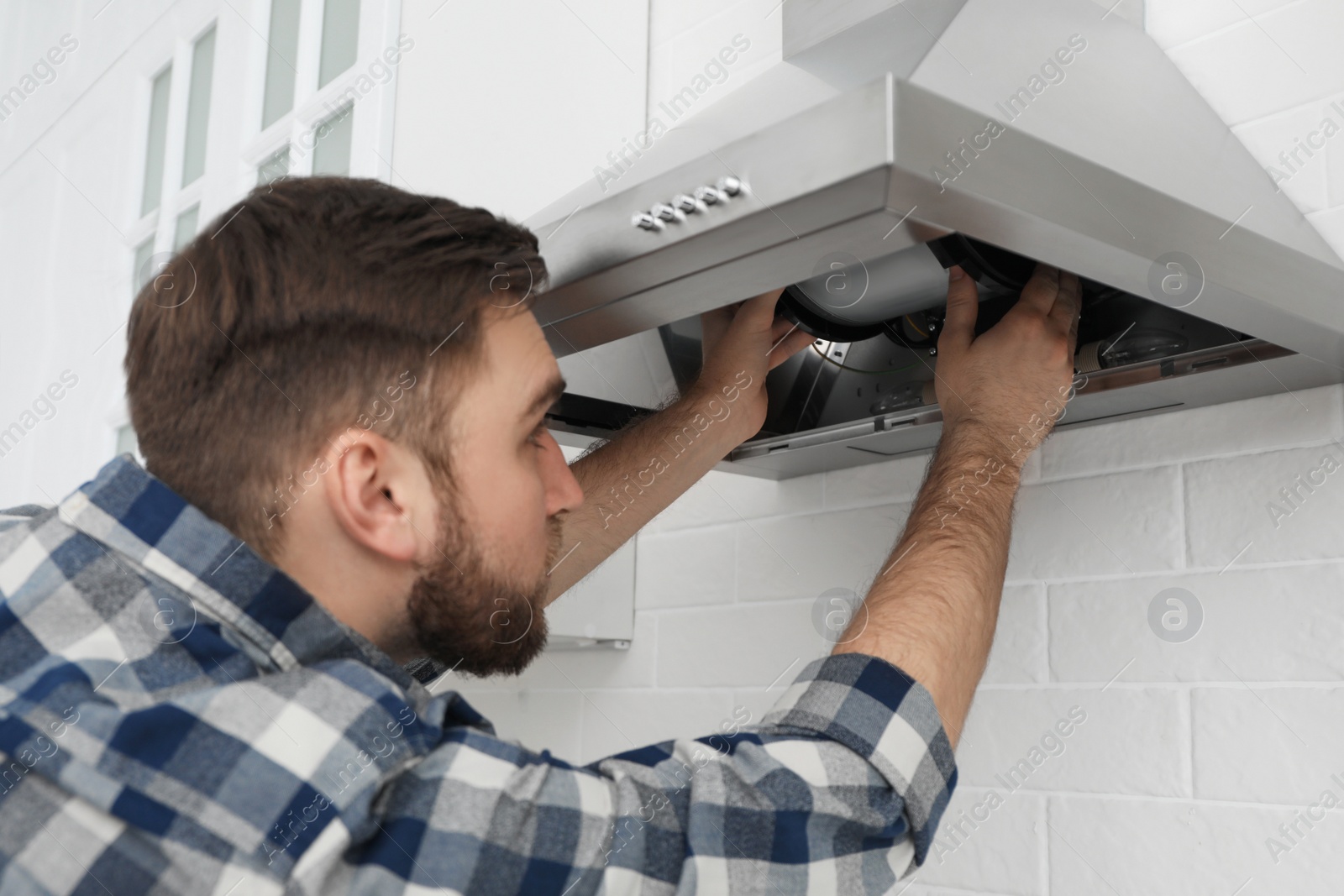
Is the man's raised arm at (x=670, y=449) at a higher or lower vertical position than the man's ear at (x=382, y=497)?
higher

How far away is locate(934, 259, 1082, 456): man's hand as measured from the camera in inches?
34.3

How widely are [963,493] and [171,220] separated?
5.76ft

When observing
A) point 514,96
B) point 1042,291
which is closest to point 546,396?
point 1042,291

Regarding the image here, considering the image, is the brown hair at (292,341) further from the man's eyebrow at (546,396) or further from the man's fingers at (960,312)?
the man's fingers at (960,312)

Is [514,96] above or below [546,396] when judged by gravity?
above

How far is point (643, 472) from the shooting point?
1102mm

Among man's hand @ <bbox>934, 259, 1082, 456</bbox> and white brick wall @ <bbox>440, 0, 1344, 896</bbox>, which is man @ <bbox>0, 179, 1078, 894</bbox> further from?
white brick wall @ <bbox>440, 0, 1344, 896</bbox>

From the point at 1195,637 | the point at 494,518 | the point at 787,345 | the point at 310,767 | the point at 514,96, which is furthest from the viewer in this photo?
the point at 514,96

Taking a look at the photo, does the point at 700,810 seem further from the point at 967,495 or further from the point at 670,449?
the point at 670,449

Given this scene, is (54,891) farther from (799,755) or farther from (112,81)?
(112,81)

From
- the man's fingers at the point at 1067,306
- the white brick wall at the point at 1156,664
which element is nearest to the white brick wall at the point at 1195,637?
the white brick wall at the point at 1156,664

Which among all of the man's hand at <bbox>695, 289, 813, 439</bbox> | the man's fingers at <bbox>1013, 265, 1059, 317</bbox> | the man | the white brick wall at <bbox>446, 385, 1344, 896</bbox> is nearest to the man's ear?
the man

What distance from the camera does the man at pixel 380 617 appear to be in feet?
Result: 1.86

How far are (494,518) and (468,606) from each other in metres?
0.07
